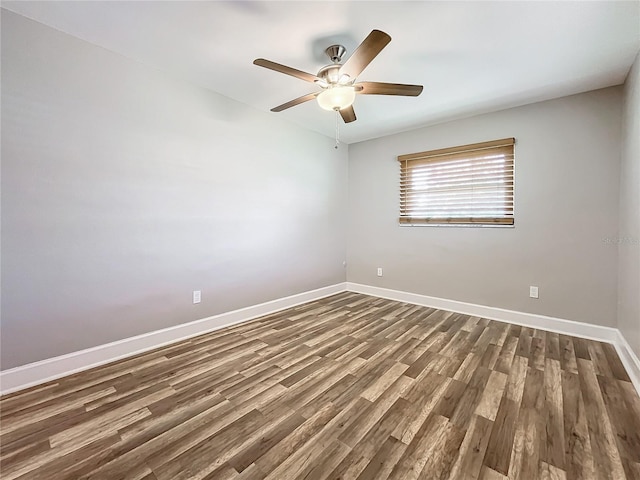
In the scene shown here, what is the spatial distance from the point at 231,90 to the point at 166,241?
1637 millimetres

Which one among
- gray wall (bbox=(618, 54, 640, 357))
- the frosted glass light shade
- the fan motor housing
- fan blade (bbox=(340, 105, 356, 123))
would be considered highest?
the fan motor housing

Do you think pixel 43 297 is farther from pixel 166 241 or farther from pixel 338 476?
pixel 338 476

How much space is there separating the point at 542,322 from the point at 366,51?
319cm

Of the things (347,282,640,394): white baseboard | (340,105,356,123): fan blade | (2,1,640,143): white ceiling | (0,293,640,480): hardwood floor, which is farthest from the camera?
(340,105,356,123): fan blade

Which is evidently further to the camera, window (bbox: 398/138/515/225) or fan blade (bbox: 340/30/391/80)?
window (bbox: 398/138/515/225)

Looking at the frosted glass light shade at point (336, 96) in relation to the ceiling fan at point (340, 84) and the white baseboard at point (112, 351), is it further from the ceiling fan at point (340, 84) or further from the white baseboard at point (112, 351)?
the white baseboard at point (112, 351)

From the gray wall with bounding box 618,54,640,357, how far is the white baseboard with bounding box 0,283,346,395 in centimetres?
333

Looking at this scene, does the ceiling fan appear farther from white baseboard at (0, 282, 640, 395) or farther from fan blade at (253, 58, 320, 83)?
white baseboard at (0, 282, 640, 395)

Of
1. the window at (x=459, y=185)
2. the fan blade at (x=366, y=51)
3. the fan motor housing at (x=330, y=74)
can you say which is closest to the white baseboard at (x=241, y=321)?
the window at (x=459, y=185)

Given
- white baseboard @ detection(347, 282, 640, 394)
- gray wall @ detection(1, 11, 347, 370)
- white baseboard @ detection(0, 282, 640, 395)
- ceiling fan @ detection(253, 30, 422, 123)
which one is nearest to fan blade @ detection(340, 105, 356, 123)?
ceiling fan @ detection(253, 30, 422, 123)

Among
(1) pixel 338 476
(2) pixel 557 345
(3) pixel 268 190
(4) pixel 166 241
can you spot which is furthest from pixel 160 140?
(2) pixel 557 345

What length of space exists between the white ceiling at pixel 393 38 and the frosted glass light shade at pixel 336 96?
37cm

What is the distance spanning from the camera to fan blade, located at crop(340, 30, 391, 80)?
4.92 ft

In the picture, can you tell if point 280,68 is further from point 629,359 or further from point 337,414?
point 629,359
